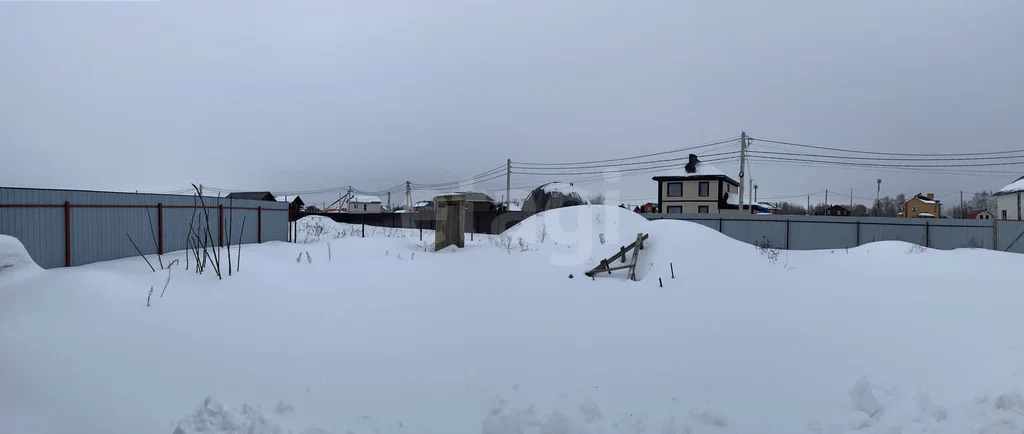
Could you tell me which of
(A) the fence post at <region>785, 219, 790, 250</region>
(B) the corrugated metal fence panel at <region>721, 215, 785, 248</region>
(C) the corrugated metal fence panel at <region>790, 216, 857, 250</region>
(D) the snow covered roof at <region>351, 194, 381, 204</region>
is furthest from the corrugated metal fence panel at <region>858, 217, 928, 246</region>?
(D) the snow covered roof at <region>351, 194, 381, 204</region>

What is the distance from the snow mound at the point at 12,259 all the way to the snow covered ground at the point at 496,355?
3cm

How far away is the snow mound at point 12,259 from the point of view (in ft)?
17.0

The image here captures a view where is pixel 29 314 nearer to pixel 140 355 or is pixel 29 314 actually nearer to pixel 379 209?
pixel 140 355

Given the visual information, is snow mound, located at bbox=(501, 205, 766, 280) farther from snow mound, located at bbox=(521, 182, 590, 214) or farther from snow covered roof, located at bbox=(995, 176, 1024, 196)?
snow covered roof, located at bbox=(995, 176, 1024, 196)

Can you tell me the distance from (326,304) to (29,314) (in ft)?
9.34

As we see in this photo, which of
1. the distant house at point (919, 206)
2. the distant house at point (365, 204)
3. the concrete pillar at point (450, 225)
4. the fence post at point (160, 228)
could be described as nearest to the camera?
the fence post at point (160, 228)

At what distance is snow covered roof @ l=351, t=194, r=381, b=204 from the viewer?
6969cm

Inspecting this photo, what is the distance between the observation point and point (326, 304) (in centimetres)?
635

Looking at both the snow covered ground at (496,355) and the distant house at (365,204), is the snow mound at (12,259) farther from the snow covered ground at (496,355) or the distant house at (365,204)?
the distant house at (365,204)

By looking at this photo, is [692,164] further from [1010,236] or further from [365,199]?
[365,199]

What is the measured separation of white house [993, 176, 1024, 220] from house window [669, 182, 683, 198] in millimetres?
20921

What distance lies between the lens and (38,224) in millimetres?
8133

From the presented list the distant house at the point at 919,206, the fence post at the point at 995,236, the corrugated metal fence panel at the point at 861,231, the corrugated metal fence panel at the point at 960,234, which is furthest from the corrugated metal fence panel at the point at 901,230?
the distant house at the point at 919,206

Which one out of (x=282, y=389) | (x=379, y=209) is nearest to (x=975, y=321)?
(x=282, y=389)
